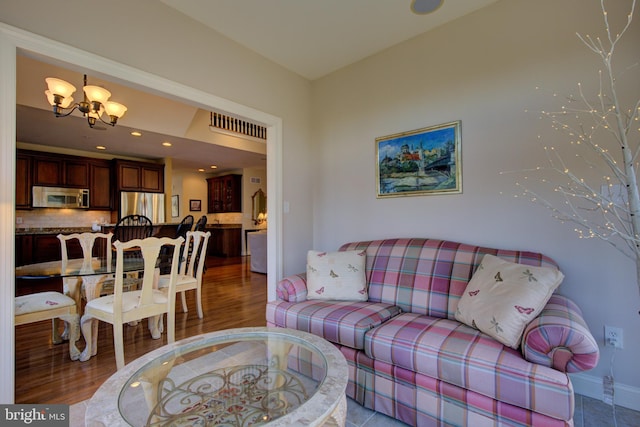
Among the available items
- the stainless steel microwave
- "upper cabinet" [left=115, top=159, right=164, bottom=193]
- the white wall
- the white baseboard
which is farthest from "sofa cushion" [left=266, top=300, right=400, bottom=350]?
the stainless steel microwave

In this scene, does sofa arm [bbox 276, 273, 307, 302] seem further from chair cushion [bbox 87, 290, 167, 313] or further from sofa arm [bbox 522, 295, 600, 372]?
sofa arm [bbox 522, 295, 600, 372]

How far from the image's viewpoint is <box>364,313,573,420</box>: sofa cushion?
1.21m

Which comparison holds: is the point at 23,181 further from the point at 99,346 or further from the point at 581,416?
the point at 581,416

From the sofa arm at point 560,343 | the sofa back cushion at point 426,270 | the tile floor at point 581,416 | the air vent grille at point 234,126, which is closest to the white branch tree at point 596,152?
the sofa back cushion at point 426,270

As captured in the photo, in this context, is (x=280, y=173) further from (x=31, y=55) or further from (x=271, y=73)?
(x=31, y=55)

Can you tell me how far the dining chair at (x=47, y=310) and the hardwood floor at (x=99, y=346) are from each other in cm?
21

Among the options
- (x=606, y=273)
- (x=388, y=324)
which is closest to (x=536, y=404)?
(x=388, y=324)

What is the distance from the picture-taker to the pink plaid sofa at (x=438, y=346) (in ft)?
4.08

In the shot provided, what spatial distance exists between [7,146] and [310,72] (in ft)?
8.58

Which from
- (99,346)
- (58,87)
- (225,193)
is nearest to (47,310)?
(99,346)

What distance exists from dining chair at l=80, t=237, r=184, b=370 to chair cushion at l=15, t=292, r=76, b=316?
189mm

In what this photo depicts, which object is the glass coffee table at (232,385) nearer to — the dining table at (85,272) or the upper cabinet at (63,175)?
the dining table at (85,272)

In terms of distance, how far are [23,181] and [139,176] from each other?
175cm

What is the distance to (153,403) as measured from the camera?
1.15m
